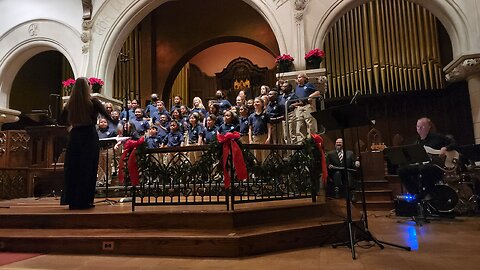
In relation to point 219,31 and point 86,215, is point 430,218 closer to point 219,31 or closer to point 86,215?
point 86,215

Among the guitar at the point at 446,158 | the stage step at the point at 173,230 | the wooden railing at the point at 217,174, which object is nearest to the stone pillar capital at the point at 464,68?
the guitar at the point at 446,158

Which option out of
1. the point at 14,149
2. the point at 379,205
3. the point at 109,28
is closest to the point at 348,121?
the point at 379,205

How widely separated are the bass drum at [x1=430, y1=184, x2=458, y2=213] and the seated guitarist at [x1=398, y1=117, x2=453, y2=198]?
0.14m

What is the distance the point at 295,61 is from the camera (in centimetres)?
689

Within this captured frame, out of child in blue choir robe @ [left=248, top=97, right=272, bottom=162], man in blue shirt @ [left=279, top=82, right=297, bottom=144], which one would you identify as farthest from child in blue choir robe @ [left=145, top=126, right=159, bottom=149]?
man in blue shirt @ [left=279, top=82, right=297, bottom=144]

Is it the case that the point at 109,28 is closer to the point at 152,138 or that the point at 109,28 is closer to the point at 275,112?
the point at 152,138

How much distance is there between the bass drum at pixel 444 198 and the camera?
517cm

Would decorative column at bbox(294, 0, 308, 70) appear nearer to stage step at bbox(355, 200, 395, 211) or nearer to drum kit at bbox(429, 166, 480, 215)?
stage step at bbox(355, 200, 395, 211)

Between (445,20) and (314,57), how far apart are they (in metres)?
2.43

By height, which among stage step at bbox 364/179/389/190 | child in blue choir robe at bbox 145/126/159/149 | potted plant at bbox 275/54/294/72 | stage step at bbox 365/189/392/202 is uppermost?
potted plant at bbox 275/54/294/72

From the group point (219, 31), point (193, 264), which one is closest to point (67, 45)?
point (219, 31)

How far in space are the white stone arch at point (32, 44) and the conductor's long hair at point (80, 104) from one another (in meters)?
4.69

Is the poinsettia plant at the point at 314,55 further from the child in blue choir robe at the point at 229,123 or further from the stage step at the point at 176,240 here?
the stage step at the point at 176,240

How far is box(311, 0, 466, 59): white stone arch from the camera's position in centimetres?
638
